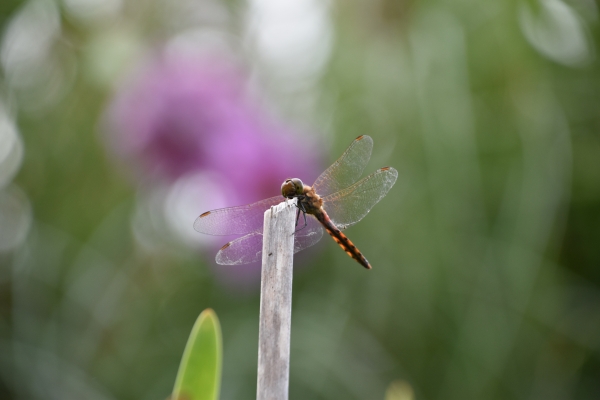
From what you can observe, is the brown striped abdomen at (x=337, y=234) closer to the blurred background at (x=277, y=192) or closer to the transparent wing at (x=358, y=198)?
the transparent wing at (x=358, y=198)

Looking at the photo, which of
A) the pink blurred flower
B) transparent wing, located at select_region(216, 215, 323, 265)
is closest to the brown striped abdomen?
transparent wing, located at select_region(216, 215, 323, 265)

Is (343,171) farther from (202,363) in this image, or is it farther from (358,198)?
(202,363)

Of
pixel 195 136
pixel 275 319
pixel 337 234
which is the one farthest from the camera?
pixel 195 136

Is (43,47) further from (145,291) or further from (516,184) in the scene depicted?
(516,184)

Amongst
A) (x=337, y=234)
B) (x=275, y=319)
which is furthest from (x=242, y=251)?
(x=275, y=319)

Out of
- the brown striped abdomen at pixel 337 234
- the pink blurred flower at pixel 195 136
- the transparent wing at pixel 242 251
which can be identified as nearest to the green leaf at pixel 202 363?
the transparent wing at pixel 242 251

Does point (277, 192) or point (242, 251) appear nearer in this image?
point (242, 251)

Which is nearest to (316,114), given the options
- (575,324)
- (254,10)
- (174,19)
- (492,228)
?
(254,10)
